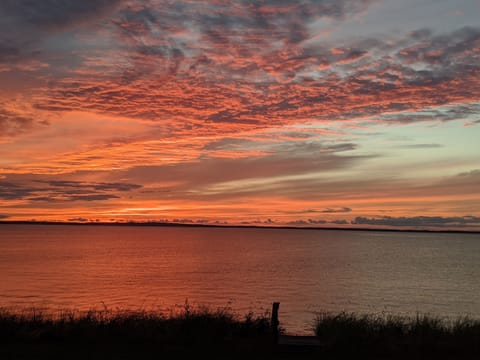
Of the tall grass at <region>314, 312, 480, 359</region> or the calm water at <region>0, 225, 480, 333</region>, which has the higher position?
the tall grass at <region>314, 312, 480, 359</region>

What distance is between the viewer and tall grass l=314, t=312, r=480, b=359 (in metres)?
14.8

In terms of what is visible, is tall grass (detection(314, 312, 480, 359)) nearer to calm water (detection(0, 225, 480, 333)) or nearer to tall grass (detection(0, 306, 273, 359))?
tall grass (detection(0, 306, 273, 359))

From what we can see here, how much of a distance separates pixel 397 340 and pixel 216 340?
560cm

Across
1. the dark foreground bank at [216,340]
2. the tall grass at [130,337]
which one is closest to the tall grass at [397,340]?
the dark foreground bank at [216,340]

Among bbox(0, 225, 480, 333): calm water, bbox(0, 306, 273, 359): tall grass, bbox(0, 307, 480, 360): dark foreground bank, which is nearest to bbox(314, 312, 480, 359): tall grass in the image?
bbox(0, 307, 480, 360): dark foreground bank

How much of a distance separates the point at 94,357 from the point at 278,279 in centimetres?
4749

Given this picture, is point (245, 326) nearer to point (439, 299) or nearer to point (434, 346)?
point (434, 346)

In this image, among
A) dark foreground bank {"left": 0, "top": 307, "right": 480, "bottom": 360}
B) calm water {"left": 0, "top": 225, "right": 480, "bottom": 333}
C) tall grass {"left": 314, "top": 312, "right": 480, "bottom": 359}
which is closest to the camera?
dark foreground bank {"left": 0, "top": 307, "right": 480, "bottom": 360}

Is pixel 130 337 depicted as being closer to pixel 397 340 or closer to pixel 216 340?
pixel 216 340

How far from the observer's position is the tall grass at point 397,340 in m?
14.8

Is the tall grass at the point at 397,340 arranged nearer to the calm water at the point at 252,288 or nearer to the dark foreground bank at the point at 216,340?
the dark foreground bank at the point at 216,340

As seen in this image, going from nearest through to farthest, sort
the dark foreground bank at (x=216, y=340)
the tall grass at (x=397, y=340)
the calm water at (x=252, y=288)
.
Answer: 1. the dark foreground bank at (x=216, y=340)
2. the tall grass at (x=397, y=340)
3. the calm water at (x=252, y=288)

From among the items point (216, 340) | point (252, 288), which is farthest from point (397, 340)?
point (252, 288)

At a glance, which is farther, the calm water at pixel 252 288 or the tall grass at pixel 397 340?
the calm water at pixel 252 288
